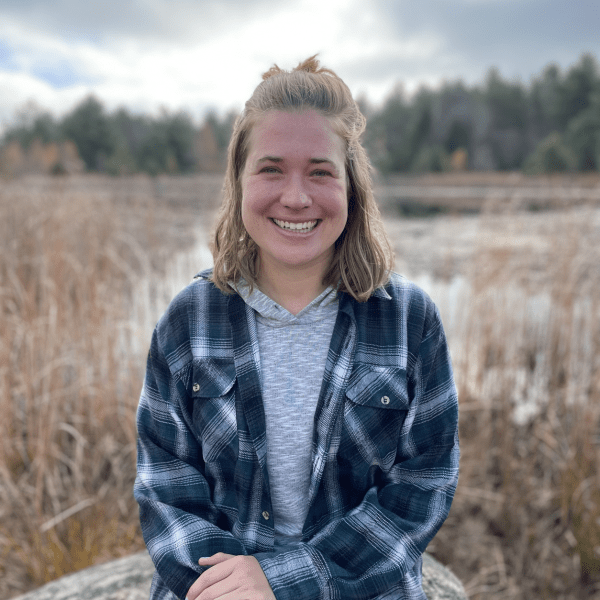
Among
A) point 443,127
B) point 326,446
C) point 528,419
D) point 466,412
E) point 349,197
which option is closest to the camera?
point 326,446

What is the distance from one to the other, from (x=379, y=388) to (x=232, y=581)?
1.62 feet

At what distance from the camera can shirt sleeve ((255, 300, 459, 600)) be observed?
3.57 feet

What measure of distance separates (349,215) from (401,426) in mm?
515

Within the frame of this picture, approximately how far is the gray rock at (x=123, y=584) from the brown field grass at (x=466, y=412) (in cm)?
40

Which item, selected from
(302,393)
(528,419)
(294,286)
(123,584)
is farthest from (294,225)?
(528,419)

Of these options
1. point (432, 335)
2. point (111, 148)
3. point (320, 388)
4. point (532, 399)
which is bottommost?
point (532, 399)

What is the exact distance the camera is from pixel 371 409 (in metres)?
1.18

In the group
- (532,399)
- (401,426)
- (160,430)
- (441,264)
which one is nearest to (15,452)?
(160,430)

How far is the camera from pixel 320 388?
119 centimetres

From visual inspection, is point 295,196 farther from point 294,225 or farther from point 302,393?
point 302,393

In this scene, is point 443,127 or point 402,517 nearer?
point 402,517

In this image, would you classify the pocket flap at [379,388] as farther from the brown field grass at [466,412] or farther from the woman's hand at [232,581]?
the brown field grass at [466,412]

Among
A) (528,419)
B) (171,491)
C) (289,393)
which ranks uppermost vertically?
(289,393)

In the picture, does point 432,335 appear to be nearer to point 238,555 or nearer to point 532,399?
point 238,555
